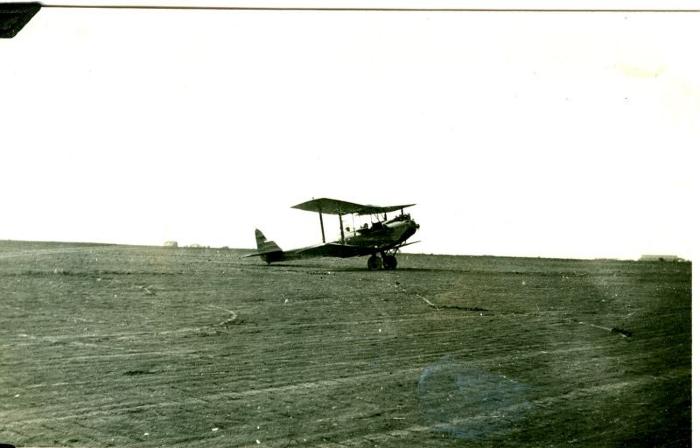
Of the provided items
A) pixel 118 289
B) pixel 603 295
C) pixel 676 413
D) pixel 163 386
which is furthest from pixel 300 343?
pixel 603 295

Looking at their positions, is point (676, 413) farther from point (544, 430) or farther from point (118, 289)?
point (118, 289)

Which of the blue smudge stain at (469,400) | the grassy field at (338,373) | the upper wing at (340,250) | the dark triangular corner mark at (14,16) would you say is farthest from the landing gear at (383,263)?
the dark triangular corner mark at (14,16)

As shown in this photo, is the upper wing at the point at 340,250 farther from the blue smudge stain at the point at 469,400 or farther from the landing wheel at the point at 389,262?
the blue smudge stain at the point at 469,400

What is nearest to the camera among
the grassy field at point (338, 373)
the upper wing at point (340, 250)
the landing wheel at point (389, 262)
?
the grassy field at point (338, 373)

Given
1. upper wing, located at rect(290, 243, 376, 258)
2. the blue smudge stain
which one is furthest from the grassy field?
upper wing, located at rect(290, 243, 376, 258)

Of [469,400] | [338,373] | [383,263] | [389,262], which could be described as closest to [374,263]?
[383,263]

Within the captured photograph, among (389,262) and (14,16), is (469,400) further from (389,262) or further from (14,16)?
(389,262)
